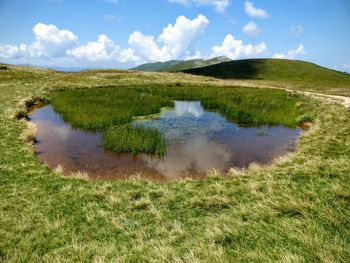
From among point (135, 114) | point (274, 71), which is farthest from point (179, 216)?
point (274, 71)

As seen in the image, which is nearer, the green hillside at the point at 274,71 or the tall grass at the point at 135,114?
the tall grass at the point at 135,114

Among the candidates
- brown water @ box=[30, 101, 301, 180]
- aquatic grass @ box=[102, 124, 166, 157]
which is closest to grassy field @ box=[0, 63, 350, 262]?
brown water @ box=[30, 101, 301, 180]

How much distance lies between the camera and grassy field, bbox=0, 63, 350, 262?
5.39 metres

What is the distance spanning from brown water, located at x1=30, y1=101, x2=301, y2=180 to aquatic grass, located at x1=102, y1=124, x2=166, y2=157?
500 mm

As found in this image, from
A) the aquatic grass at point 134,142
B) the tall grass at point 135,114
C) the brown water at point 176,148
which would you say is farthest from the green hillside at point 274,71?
the aquatic grass at point 134,142

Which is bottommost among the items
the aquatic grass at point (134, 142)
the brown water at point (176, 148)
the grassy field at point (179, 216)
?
the brown water at point (176, 148)

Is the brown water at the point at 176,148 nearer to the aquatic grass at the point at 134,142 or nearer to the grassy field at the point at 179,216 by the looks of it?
the aquatic grass at the point at 134,142

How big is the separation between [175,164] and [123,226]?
764cm

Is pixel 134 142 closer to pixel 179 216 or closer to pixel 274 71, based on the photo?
pixel 179 216

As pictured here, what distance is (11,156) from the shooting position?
13.5 meters

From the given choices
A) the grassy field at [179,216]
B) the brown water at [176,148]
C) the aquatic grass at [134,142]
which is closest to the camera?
the grassy field at [179,216]

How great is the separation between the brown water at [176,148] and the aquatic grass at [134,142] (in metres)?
0.50

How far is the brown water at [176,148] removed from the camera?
46.9 ft

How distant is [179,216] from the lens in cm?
821
